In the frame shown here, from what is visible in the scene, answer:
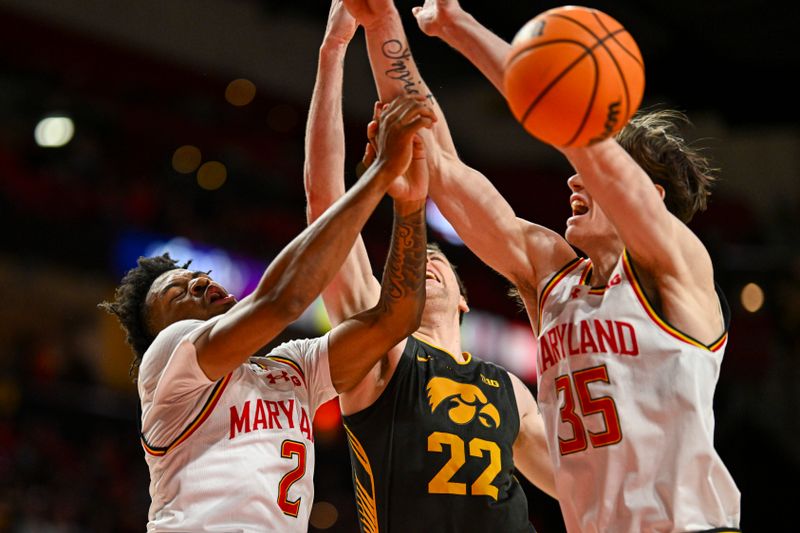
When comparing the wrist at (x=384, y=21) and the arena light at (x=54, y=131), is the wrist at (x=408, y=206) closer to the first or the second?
the wrist at (x=384, y=21)

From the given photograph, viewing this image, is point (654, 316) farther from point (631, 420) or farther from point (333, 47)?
point (333, 47)

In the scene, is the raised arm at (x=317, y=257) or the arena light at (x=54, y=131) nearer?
the raised arm at (x=317, y=257)

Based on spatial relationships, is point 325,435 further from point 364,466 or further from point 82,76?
point 364,466

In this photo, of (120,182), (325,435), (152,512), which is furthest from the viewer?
(325,435)

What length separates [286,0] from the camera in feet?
62.5

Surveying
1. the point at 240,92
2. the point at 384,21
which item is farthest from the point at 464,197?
the point at 240,92

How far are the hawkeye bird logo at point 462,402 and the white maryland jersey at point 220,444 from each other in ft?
2.27

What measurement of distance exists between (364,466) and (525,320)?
→ 1456cm


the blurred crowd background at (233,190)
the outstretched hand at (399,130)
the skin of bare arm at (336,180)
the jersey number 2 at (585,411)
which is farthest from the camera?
the blurred crowd background at (233,190)

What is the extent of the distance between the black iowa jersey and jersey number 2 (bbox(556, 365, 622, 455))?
2.89 feet

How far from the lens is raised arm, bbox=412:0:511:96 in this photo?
→ 12.4ft

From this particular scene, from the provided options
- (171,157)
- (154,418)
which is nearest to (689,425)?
(154,418)

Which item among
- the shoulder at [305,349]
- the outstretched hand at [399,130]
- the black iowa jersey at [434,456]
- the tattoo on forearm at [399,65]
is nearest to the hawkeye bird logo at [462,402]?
the black iowa jersey at [434,456]

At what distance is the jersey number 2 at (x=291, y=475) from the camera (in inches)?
153
